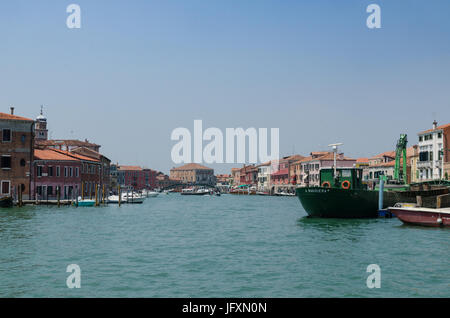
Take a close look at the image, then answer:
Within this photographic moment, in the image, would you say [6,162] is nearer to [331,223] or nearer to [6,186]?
[6,186]

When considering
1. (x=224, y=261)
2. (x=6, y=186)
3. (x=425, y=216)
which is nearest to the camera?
(x=224, y=261)

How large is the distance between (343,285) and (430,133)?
57.2 metres

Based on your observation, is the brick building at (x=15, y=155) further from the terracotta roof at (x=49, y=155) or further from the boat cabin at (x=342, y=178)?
the boat cabin at (x=342, y=178)

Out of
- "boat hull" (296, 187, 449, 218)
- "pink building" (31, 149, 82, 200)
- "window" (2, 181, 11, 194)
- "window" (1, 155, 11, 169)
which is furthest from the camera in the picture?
"pink building" (31, 149, 82, 200)

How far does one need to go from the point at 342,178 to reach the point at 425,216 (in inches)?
450

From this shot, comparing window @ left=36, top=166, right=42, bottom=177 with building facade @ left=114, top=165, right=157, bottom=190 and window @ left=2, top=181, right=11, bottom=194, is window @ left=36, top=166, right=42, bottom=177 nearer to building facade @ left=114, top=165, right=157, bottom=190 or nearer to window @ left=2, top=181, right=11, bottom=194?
window @ left=2, top=181, right=11, bottom=194

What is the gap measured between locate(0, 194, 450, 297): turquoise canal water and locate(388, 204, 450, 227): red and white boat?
65 cm

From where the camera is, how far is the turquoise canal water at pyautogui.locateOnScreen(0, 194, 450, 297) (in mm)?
12883

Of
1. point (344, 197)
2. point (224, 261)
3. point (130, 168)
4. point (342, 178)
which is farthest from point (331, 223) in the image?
point (130, 168)

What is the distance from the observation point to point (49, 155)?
197 feet

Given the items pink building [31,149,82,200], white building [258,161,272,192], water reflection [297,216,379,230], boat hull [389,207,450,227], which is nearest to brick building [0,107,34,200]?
pink building [31,149,82,200]

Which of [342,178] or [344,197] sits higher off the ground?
[342,178]
